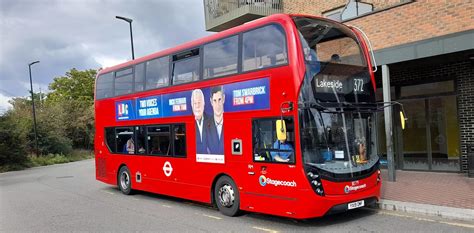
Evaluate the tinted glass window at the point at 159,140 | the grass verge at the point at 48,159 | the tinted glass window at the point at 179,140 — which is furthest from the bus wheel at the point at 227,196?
the grass verge at the point at 48,159

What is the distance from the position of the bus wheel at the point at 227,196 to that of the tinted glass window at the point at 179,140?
1532 mm

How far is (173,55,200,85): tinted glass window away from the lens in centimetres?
988

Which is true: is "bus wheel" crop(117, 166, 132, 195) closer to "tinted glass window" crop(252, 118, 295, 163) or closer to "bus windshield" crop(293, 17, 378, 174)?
"tinted glass window" crop(252, 118, 295, 163)

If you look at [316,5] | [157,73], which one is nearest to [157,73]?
[157,73]

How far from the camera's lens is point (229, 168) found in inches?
349

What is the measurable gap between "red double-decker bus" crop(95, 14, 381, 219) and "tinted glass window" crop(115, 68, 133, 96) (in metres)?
1.54

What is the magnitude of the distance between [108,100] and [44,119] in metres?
28.3

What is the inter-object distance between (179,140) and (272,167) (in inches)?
130

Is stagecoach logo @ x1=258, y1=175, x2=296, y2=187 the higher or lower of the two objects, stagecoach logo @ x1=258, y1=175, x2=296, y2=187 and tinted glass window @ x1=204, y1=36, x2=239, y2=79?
the lower

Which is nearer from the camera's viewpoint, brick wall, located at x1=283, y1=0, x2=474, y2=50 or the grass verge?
brick wall, located at x1=283, y1=0, x2=474, y2=50

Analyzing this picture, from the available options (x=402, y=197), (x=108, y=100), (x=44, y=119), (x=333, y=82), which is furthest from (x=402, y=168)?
(x=44, y=119)

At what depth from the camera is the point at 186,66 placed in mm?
10219

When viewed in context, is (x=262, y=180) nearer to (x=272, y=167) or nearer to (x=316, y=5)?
(x=272, y=167)

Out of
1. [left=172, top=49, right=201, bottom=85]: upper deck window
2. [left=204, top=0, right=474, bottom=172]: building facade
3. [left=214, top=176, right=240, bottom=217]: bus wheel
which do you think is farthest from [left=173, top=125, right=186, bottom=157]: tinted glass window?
[left=204, top=0, right=474, bottom=172]: building facade
